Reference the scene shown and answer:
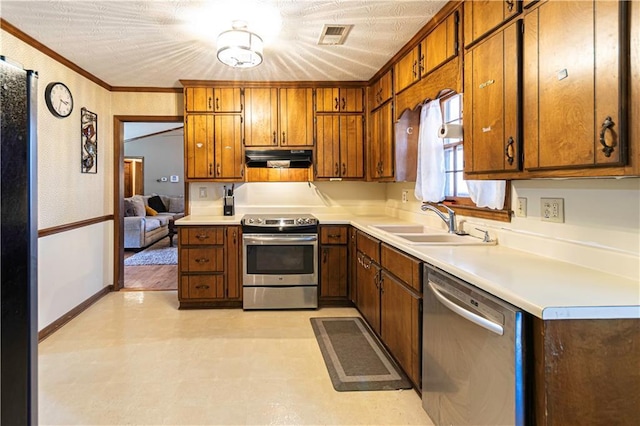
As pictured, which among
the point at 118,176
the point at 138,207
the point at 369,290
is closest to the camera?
the point at 369,290

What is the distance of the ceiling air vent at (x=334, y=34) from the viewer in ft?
8.73

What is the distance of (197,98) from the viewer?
3979 mm

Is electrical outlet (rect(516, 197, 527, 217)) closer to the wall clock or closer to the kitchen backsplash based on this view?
the kitchen backsplash

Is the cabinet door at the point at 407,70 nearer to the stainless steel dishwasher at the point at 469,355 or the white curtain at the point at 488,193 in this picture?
the white curtain at the point at 488,193

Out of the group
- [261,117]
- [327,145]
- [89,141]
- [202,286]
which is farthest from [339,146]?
[89,141]

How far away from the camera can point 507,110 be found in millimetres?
1726

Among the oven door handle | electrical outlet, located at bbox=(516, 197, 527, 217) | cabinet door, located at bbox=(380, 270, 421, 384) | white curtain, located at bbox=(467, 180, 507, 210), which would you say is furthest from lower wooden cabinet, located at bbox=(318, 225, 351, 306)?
electrical outlet, located at bbox=(516, 197, 527, 217)

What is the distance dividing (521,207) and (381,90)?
2.02 meters

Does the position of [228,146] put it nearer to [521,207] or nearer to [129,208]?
[521,207]

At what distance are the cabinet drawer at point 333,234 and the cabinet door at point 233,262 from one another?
826mm

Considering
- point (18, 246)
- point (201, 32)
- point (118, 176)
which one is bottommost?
point (18, 246)

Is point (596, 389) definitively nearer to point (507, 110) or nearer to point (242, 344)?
point (507, 110)

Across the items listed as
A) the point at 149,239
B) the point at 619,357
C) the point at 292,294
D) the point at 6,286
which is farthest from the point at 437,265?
the point at 149,239

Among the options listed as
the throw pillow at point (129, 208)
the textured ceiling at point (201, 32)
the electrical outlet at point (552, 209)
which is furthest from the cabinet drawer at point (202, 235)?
the throw pillow at point (129, 208)
